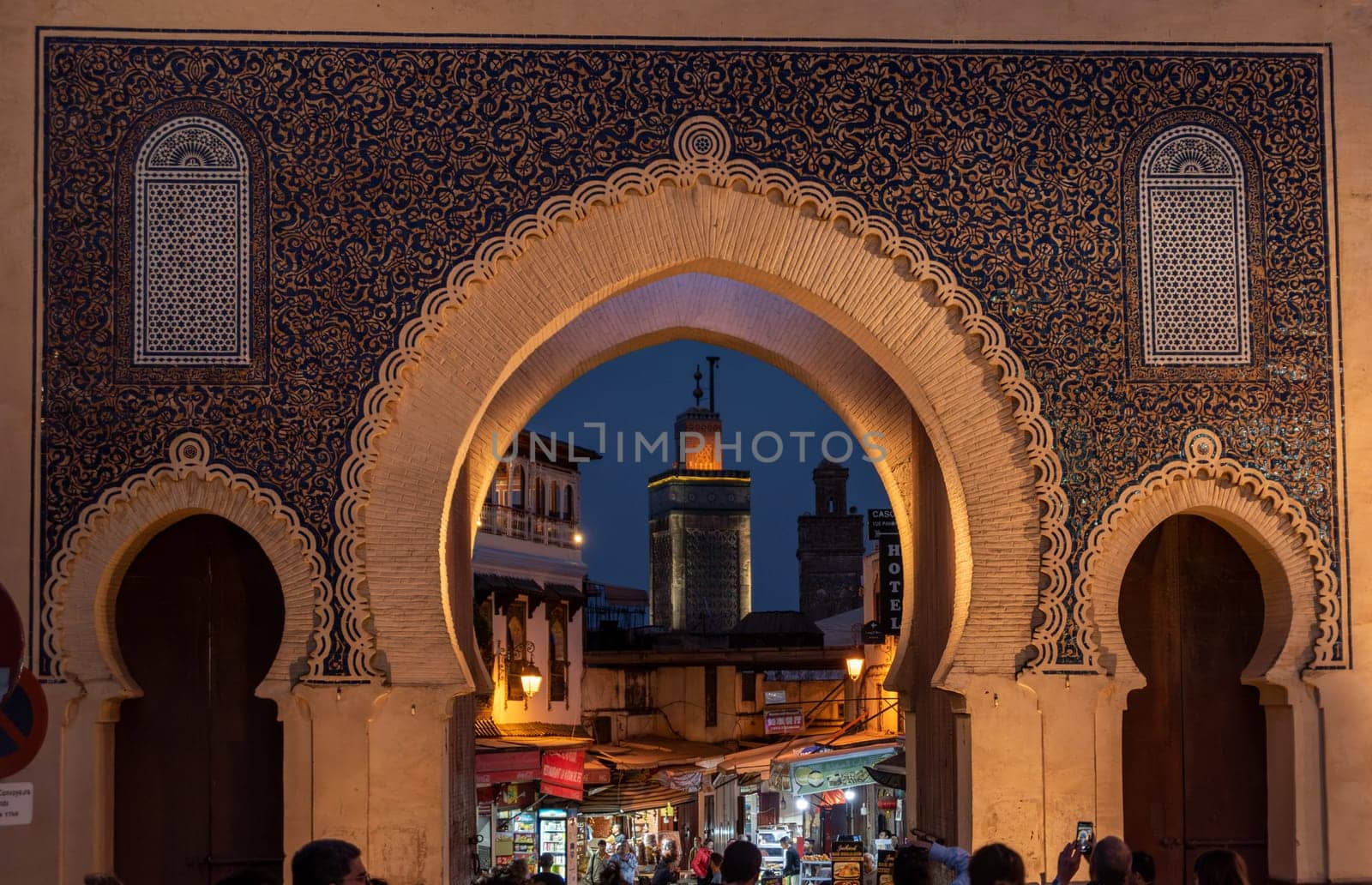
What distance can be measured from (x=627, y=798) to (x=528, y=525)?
6087mm

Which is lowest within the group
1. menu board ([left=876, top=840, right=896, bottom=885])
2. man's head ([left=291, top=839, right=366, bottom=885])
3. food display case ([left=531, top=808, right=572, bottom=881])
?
food display case ([left=531, top=808, right=572, bottom=881])

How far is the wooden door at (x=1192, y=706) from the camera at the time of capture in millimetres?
8375

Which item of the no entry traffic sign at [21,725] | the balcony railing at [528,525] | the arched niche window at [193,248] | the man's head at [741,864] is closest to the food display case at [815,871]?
the arched niche window at [193,248]

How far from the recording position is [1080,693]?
7.81m

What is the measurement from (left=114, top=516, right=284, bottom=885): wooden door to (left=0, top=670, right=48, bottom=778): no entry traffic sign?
3210 mm

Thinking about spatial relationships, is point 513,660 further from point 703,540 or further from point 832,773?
point 703,540

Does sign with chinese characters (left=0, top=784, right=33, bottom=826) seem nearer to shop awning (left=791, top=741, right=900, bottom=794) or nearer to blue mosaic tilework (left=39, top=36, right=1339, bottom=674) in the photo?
blue mosaic tilework (left=39, top=36, right=1339, bottom=674)

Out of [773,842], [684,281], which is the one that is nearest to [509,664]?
[773,842]

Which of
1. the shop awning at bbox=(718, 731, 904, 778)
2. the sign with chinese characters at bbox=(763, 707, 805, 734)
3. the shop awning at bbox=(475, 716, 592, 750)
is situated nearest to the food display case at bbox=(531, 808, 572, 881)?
the shop awning at bbox=(475, 716, 592, 750)

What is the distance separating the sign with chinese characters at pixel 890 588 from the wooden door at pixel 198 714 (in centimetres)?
760

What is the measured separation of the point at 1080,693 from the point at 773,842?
6.70 meters

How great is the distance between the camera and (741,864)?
4.01 meters

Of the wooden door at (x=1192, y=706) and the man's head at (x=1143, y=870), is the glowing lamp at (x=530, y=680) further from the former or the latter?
the man's head at (x=1143, y=870)

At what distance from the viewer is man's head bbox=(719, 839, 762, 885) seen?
399 cm
